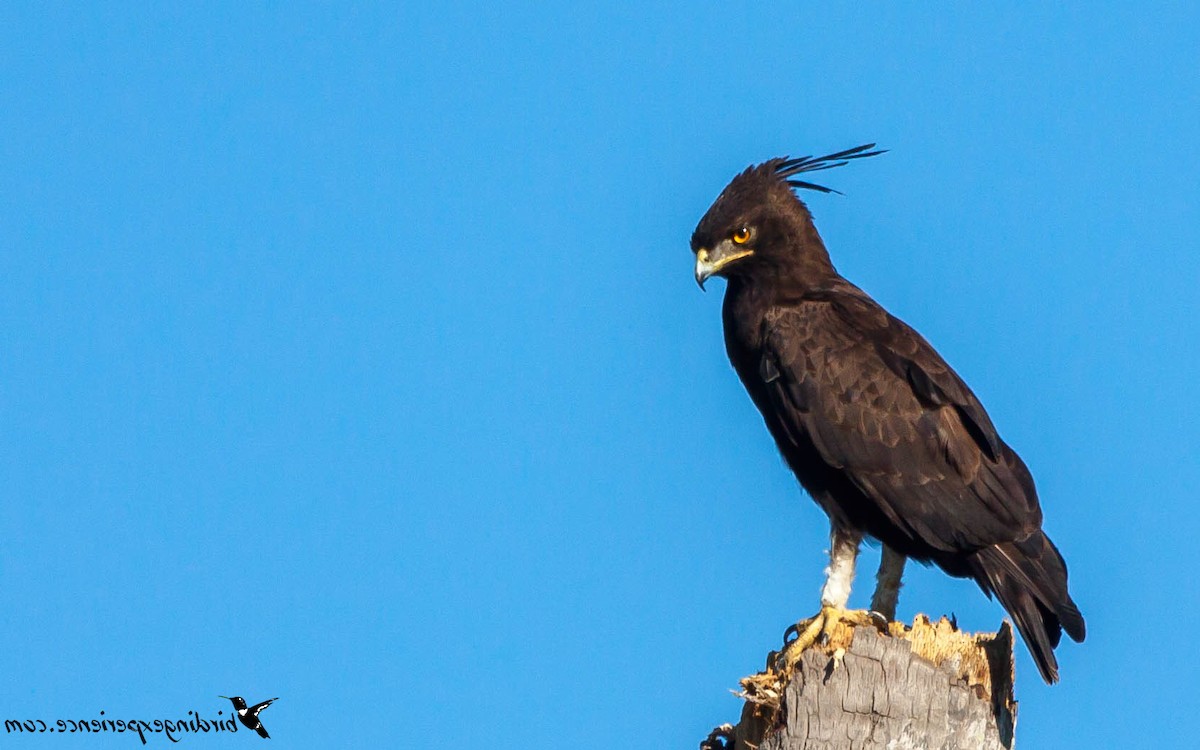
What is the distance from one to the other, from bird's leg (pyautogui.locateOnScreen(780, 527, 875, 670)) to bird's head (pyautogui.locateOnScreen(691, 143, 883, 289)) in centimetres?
176

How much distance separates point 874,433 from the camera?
7742 millimetres

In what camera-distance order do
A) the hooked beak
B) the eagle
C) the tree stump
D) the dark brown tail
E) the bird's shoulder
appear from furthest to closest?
the hooked beak, the bird's shoulder, the eagle, the dark brown tail, the tree stump

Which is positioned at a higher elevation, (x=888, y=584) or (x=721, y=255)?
(x=721, y=255)

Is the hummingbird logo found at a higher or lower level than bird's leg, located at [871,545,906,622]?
lower

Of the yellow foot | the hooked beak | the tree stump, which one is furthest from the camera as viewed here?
the hooked beak

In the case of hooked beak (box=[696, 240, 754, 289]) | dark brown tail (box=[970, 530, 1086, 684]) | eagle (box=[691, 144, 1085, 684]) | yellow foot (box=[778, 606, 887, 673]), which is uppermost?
hooked beak (box=[696, 240, 754, 289])

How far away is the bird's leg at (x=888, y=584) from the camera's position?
796 cm

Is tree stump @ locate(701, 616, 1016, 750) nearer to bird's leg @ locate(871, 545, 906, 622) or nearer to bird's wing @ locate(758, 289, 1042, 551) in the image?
bird's wing @ locate(758, 289, 1042, 551)

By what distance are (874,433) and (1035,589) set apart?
127 centimetres

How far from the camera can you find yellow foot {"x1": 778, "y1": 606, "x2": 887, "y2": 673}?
654 centimetres

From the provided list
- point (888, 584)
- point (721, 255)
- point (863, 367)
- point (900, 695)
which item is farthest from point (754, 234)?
point (900, 695)

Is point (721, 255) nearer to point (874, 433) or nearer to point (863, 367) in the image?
point (863, 367)

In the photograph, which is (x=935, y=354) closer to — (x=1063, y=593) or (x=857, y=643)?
(x=1063, y=593)

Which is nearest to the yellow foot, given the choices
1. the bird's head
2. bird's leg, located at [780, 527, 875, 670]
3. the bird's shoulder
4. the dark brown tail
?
bird's leg, located at [780, 527, 875, 670]
